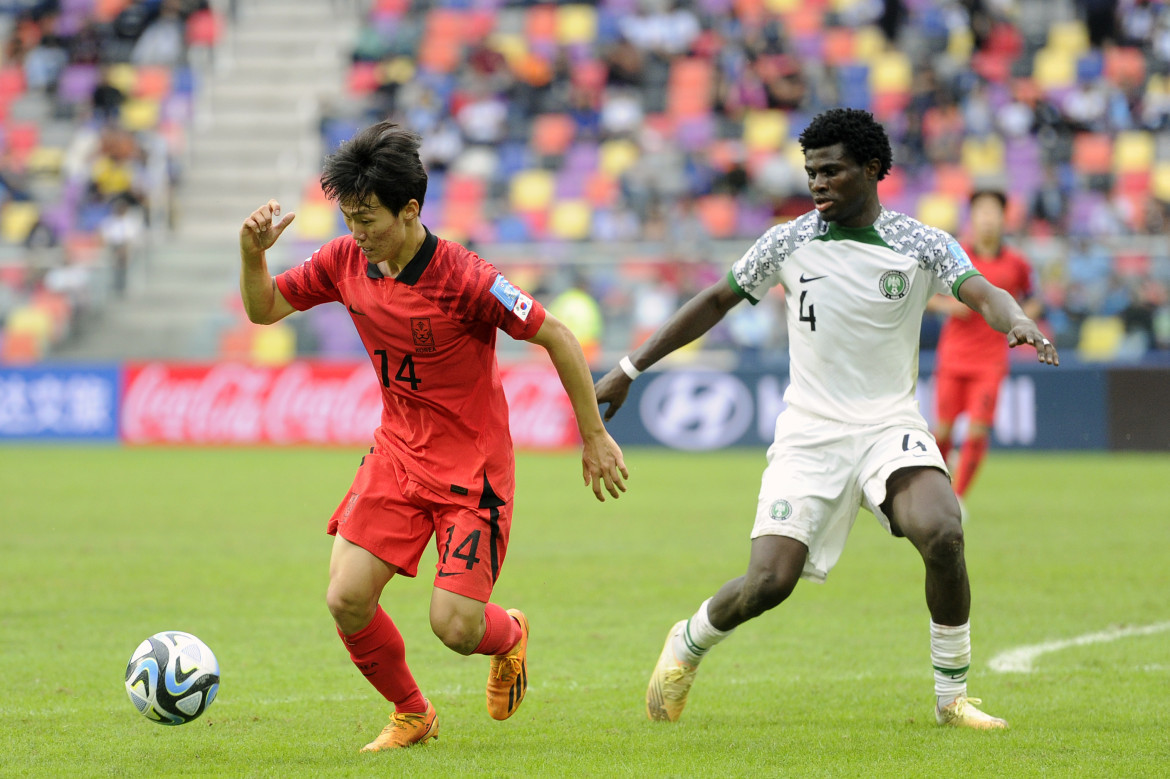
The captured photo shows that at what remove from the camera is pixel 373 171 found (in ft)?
15.9

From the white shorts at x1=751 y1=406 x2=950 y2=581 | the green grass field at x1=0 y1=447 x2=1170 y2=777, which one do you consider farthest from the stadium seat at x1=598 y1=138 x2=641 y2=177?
the white shorts at x1=751 y1=406 x2=950 y2=581

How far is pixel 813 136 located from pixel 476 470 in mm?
1771

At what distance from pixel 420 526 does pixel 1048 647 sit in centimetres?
342

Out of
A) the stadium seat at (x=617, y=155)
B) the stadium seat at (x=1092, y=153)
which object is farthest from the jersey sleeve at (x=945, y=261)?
the stadium seat at (x=617, y=155)

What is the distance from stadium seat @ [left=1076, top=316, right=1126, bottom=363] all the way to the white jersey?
39.5 ft

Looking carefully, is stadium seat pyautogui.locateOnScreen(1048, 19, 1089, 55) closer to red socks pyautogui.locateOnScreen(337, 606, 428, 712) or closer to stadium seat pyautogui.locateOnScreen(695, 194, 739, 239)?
stadium seat pyautogui.locateOnScreen(695, 194, 739, 239)

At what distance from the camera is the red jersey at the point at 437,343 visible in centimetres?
506

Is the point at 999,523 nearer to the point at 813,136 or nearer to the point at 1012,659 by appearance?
the point at 1012,659

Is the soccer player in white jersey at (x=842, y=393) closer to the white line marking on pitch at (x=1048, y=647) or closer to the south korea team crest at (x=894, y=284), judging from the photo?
the south korea team crest at (x=894, y=284)

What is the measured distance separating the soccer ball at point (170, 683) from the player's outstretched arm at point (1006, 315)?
119 inches

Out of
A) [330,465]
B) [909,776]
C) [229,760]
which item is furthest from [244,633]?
[330,465]

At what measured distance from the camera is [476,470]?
5.19 m

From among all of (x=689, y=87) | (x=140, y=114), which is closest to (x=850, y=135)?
(x=689, y=87)

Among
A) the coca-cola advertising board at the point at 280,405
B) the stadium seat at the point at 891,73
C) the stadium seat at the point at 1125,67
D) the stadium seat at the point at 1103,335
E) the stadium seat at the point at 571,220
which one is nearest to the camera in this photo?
the stadium seat at the point at 1103,335
